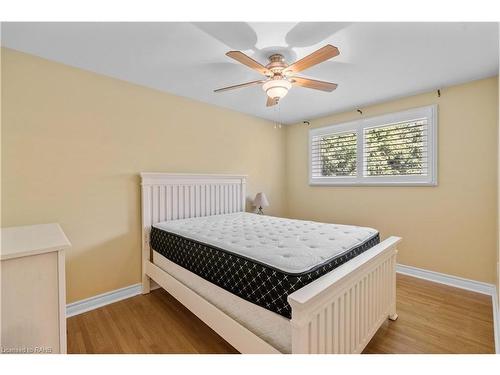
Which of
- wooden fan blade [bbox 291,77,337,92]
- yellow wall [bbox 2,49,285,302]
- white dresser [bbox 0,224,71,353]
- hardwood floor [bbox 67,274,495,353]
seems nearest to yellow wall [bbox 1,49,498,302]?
yellow wall [bbox 2,49,285,302]

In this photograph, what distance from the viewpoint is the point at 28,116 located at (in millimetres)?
1816

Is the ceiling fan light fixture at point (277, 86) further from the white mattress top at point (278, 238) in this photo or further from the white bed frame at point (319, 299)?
the white bed frame at point (319, 299)

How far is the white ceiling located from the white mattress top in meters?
1.40

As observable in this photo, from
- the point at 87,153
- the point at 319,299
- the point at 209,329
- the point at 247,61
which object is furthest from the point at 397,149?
the point at 87,153

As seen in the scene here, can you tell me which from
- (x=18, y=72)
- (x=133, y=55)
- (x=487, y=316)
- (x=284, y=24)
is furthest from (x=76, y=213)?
(x=487, y=316)

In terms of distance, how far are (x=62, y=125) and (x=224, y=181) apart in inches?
69.6

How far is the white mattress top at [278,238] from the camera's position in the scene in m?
1.32

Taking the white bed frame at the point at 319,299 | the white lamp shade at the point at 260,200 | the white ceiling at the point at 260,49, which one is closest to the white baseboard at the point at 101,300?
the white bed frame at the point at 319,299

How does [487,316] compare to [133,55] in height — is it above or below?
below

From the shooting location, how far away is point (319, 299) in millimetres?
1062
